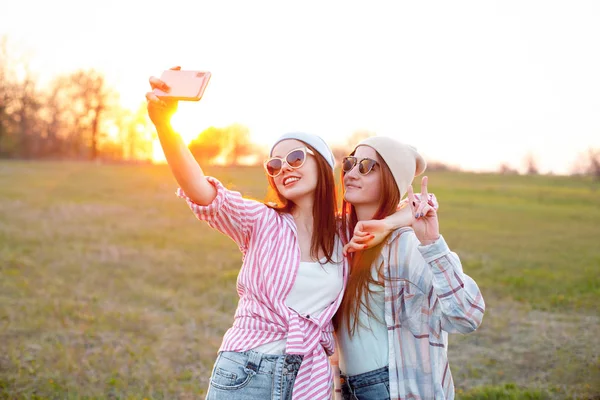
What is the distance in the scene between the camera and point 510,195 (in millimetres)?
28422

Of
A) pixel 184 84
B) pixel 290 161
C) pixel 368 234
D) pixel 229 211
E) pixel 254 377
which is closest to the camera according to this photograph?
pixel 184 84

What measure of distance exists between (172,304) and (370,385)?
6065mm

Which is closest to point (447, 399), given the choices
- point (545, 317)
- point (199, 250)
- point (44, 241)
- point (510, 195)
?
point (545, 317)

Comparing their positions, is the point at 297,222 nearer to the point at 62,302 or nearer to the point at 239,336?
the point at 239,336

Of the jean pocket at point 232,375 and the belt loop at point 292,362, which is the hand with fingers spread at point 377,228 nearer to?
the belt loop at point 292,362

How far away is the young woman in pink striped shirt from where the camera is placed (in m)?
2.33


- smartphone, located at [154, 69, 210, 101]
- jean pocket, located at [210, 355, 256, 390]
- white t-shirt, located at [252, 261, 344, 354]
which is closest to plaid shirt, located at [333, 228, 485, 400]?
white t-shirt, located at [252, 261, 344, 354]

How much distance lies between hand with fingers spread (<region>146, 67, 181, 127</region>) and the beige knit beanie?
1028 mm

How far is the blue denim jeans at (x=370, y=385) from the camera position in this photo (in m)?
2.53

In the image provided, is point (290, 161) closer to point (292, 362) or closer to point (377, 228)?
point (377, 228)

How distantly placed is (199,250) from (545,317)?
7.31 m

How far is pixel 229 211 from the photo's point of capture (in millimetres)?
2441

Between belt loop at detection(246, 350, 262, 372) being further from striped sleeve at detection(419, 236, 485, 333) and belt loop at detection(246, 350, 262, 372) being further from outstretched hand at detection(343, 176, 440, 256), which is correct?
striped sleeve at detection(419, 236, 485, 333)

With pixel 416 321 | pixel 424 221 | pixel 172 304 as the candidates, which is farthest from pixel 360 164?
pixel 172 304
